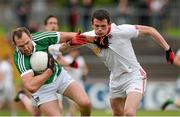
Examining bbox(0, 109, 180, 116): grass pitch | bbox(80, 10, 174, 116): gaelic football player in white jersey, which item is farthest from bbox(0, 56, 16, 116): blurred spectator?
bbox(80, 10, 174, 116): gaelic football player in white jersey

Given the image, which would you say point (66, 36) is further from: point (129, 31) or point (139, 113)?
point (139, 113)

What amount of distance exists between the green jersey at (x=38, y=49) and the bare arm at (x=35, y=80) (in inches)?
4.1

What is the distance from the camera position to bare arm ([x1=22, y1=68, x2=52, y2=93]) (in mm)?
12281

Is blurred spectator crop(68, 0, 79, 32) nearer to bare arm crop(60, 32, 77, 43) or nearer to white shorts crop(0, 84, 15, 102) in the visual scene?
white shorts crop(0, 84, 15, 102)

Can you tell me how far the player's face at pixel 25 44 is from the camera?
1224cm

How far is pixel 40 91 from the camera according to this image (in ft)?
42.3

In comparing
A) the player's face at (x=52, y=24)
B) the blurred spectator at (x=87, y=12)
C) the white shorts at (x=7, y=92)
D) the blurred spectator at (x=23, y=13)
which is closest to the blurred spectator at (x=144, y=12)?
the blurred spectator at (x=87, y=12)

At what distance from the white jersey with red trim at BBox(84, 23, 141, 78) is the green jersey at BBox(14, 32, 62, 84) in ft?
2.13

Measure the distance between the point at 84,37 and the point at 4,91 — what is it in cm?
1051

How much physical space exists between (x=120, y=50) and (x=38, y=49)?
133cm

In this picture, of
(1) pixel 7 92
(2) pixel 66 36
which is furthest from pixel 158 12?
(2) pixel 66 36

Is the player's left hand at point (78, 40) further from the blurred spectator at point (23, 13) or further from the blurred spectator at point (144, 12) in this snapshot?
the blurred spectator at point (144, 12)

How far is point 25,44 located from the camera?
12.3 m

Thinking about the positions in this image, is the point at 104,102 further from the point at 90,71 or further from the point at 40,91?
the point at 40,91
